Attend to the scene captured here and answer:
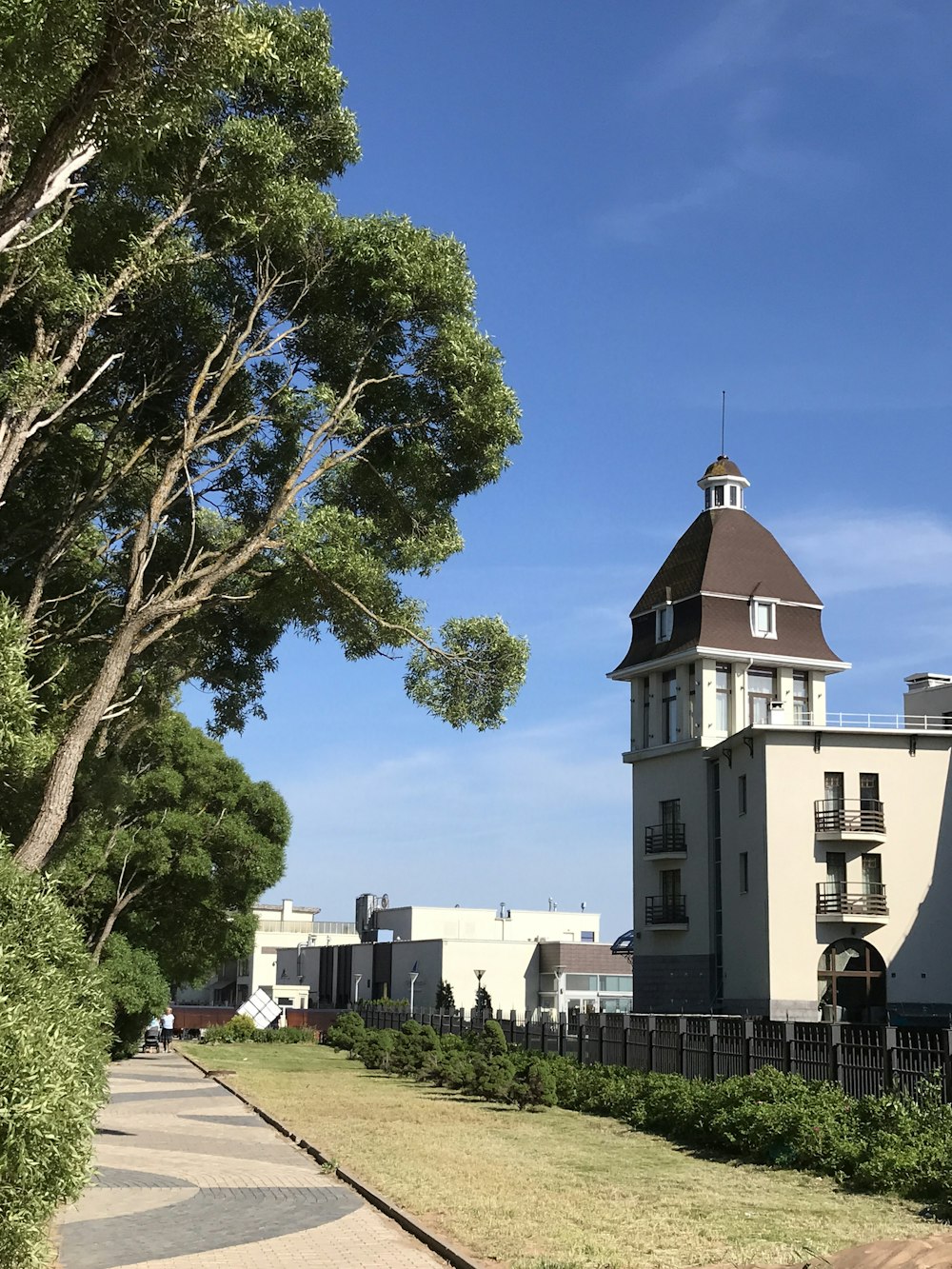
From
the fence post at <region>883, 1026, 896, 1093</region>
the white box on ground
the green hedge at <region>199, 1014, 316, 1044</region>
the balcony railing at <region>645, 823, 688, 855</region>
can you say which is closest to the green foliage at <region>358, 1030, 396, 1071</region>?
the balcony railing at <region>645, 823, 688, 855</region>

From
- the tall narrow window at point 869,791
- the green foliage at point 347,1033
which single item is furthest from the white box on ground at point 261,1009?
the tall narrow window at point 869,791

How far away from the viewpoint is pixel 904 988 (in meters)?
44.7

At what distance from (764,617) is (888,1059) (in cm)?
3658

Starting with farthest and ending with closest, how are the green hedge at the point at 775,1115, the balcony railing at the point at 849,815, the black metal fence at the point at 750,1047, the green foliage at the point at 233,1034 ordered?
the green foliage at the point at 233,1034, the balcony railing at the point at 849,815, the black metal fence at the point at 750,1047, the green hedge at the point at 775,1115

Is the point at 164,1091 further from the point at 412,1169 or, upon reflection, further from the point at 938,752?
the point at 938,752

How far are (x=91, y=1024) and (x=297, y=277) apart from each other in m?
10.1

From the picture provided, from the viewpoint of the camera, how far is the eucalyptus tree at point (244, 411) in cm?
1494

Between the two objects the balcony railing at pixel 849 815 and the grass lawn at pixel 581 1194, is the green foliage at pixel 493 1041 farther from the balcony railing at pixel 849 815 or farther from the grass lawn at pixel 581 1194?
the balcony railing at pixel 849 815

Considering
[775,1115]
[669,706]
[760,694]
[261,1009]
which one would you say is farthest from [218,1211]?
[261,1009]

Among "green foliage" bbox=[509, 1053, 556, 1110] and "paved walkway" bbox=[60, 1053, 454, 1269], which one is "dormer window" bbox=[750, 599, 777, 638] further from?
"paved walkway" bbox=[60, 1053, 454, 1269]

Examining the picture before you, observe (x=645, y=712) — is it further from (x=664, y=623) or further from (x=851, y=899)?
(x=851, y=899)

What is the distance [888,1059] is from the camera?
17453 millimetres

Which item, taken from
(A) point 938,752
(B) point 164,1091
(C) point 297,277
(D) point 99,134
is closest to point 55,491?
(C) point 297,277

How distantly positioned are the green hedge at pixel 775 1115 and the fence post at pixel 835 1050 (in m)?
0.30
